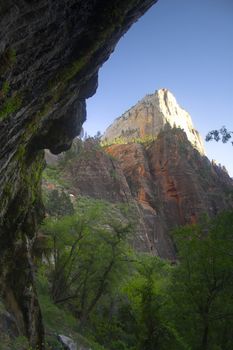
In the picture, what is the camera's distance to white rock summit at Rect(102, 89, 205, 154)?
134613mm

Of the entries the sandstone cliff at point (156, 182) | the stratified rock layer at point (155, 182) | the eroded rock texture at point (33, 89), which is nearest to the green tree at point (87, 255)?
the eroded rock texture at point (33, 89)

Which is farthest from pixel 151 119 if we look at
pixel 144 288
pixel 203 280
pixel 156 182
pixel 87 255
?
pixel 203 280

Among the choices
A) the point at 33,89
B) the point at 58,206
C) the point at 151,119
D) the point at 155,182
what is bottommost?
the point at 33,89

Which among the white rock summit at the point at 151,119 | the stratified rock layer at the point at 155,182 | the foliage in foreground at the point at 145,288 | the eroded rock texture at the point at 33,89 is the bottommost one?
the foliage in foreground at the point at 145,288

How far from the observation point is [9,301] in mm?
17125

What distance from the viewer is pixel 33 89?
1095 cm

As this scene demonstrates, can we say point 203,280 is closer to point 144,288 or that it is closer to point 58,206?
point 144,288

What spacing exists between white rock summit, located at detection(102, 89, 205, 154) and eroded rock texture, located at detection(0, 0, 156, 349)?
108 meters

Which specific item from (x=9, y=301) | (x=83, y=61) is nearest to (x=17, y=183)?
(x=9, y=301)

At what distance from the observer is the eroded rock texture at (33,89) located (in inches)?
341

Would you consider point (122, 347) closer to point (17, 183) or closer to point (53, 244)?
point (53, 244)

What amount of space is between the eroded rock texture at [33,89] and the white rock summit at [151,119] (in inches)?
4232

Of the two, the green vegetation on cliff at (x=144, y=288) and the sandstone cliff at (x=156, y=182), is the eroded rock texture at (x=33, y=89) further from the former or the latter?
the sandstone cliff at (x=156, y=182)

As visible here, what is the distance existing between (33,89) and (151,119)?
13027cm
